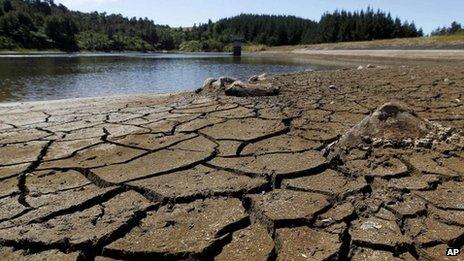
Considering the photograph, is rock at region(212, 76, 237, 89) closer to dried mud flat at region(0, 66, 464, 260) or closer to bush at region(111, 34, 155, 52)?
dried mud flat at region(0, 66, 464, 260)

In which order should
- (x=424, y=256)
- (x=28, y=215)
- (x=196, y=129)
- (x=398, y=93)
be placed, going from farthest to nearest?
(x=398, y=93), (x=196, y=129), (x=28, y=215), (x=424, y=256)

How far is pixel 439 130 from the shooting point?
3656 millimetres

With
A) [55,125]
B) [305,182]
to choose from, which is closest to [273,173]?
[305,182]

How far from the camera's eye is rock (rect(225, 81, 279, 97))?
6910 mm

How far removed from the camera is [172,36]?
112125mm

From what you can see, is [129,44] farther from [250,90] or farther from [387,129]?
[387,129]

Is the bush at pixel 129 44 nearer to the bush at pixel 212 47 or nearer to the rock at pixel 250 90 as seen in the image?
the bush at pixel 212 47

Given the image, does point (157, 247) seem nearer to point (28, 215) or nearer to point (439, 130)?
point (28, 215)

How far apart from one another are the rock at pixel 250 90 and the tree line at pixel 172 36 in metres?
61.4

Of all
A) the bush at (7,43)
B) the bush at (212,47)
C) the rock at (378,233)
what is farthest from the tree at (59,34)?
the rock at (378,233)

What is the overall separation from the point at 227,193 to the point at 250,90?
437 centimetres

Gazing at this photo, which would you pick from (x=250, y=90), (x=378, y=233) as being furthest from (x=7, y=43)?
(x=378, y=233)

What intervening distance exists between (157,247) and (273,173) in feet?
3.75

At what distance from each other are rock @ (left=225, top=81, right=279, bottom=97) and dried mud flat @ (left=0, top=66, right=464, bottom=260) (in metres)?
2.11
